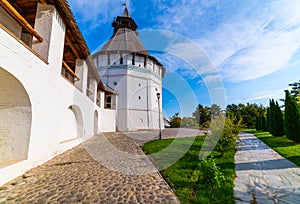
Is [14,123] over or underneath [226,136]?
over

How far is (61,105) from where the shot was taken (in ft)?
16.8

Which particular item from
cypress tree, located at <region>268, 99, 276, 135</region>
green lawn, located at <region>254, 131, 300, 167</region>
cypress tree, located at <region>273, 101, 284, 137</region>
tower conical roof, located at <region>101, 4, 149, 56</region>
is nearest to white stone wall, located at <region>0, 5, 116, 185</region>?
green lawn, located at <region>254, 131, 300, 167</region>

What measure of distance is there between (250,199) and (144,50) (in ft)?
66.9

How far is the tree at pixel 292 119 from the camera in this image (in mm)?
7512

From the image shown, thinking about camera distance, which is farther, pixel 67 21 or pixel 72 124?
pixel 72 124

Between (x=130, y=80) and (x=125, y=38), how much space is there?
6.84 meters

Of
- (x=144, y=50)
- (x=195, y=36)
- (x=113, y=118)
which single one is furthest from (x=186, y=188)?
(x=144, y=50)

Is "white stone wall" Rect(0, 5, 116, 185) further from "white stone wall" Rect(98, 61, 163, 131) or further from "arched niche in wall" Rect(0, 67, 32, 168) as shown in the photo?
"white stone wall" Rect(98, 61, 163, 131)

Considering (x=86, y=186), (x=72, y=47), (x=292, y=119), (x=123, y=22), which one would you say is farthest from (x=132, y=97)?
(x=86, y=186)

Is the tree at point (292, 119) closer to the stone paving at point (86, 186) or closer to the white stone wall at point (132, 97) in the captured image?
the stone paving at point (86, 186)

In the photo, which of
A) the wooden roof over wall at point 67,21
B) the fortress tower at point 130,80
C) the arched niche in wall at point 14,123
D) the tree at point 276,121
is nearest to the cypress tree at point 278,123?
the tree at point 276,121

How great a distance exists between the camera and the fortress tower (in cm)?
1772

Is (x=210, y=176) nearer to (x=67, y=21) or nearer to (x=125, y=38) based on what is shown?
(x=67, y=21)

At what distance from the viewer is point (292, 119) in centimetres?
784
